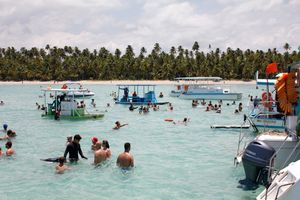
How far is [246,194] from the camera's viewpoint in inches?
527

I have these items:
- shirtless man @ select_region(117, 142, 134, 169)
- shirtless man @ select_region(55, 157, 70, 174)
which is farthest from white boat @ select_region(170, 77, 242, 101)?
shirtless man @ select_region(55, 157, 70, 174)

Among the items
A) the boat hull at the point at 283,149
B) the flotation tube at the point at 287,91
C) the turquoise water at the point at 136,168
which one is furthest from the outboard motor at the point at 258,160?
the flotation tube at the point at 287,91

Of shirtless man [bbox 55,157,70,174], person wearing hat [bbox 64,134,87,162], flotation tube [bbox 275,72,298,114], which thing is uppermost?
flotation tube [bbox 275,72,298,114]

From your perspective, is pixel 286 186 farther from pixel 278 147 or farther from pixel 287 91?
pixel 287 91

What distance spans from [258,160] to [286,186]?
9.35ft

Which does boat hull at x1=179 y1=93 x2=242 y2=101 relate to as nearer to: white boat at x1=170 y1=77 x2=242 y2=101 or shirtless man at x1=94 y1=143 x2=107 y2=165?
white boat at x1=170 y1=77 x2=242 y2=101

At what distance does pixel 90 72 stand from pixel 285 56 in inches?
2535

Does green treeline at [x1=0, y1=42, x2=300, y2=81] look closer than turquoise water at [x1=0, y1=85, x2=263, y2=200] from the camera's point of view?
No

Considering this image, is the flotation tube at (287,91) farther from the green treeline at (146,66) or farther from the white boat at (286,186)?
the green treeline at (146,66)

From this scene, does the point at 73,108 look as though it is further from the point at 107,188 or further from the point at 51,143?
the point at 107,188

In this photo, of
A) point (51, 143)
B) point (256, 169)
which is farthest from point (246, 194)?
point (51, 143)

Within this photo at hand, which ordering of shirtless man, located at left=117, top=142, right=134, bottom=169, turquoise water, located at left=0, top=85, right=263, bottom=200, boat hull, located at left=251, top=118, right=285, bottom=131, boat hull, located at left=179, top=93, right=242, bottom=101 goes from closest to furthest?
turquoise water, located at left=0, top=85, right=263, bottom=200 → shirtless man, located at left=117, top=142, right=134, bottom=169 → boat hull, located at left=251, top=118, right=285, bottom=131 → boat hull, located at left=179, top=93, right=242, bottom=101

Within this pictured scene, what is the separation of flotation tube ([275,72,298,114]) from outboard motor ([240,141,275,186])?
374 cm

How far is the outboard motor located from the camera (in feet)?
39.2
